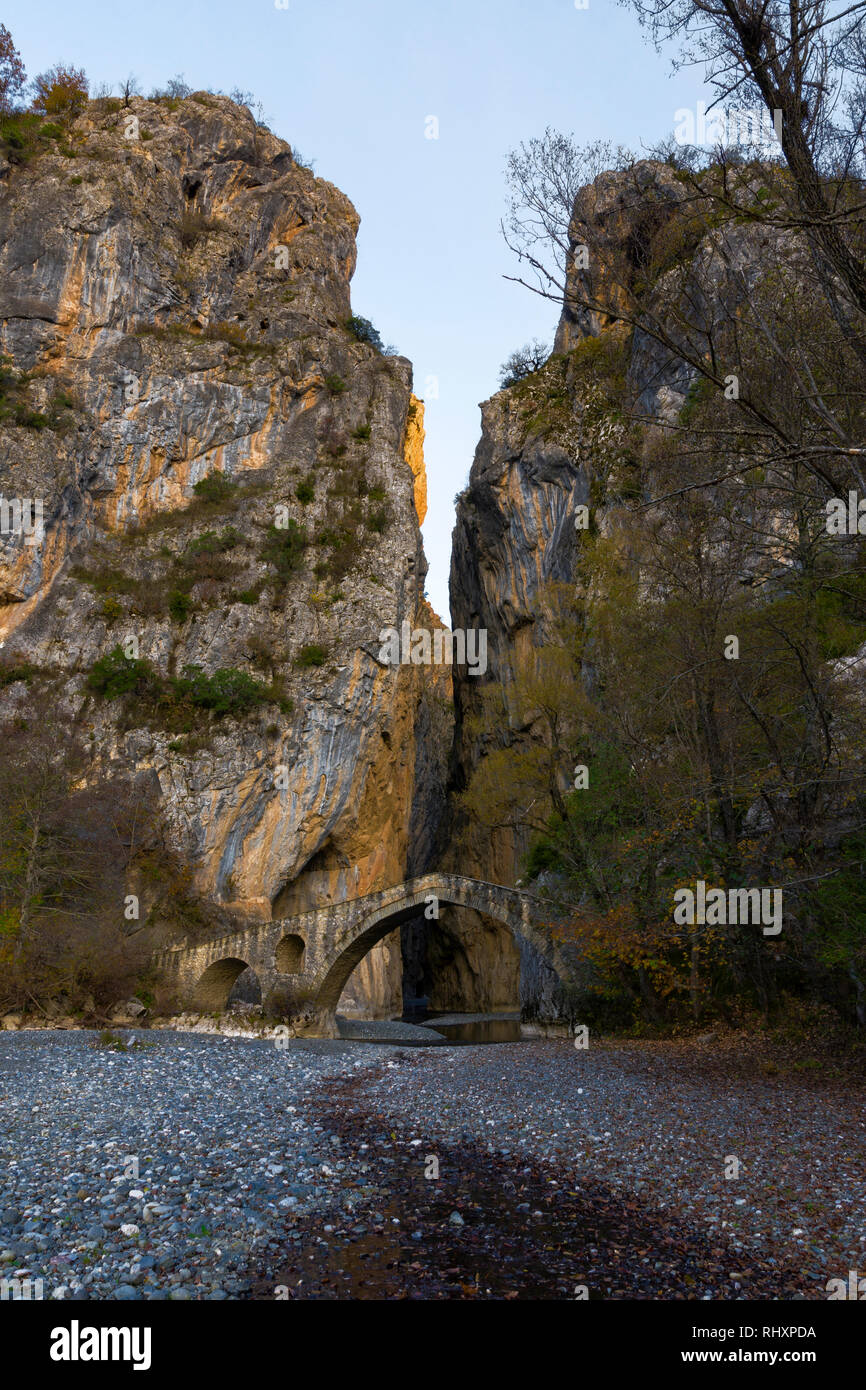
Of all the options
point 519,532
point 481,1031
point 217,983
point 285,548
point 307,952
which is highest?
point 519,532

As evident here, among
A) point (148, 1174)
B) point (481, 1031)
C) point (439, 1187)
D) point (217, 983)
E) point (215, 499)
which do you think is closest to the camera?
point (148, 1174)

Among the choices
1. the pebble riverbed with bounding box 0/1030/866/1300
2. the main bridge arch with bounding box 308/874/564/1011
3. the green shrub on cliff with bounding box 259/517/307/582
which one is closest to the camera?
the pebble riverbed with bounding box 0/1030/866/1300

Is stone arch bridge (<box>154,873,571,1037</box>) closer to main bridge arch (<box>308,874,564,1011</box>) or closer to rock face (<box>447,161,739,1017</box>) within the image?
main bridge arch (<box>308,874,564,1011</box>)

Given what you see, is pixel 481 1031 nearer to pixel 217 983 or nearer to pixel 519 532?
pixel 217 983

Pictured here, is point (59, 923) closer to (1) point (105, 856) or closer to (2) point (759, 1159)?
(1) point (105, 856)

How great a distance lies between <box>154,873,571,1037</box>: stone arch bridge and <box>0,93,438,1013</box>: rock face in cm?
543

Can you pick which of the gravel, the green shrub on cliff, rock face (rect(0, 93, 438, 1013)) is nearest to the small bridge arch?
rock face (rect(0, 93, 438, 1013))

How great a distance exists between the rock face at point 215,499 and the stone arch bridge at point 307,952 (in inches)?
214

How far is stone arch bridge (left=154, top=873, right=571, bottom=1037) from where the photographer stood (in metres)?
29.5

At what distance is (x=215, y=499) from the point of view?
152 feet

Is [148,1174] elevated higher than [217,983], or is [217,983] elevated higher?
[148,1174]

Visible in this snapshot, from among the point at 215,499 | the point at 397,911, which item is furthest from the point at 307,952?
the point at 215,499

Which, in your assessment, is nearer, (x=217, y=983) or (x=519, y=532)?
(x=217, y=983)

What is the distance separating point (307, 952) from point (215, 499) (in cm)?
2670
